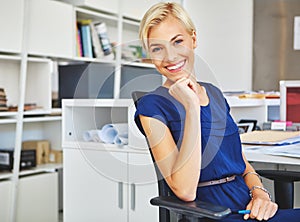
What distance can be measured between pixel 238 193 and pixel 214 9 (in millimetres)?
3434

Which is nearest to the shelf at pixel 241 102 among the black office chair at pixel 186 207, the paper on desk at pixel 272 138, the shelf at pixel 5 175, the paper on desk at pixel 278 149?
Answer: the paper on desk at pixel 272 138

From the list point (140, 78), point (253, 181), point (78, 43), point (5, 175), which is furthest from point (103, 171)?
point (78, 43)

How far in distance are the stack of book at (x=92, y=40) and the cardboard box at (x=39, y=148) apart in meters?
0.68

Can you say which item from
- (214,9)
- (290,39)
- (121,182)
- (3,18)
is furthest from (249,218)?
(214,9)

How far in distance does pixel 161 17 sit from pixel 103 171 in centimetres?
84

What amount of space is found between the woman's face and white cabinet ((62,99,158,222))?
52cm

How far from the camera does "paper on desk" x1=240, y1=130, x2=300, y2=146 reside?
1.72m

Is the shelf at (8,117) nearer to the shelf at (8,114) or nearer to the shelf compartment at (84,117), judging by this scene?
the shelf at (8,114)

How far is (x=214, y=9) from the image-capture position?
179 inches

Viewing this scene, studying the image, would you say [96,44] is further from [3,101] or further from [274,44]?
[274,44]

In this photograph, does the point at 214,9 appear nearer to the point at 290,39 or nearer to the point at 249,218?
the point at 290,39

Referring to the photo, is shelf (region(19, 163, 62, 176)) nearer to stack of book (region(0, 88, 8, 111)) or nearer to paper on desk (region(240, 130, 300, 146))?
stack of book (region(0, 88, 8, 111))

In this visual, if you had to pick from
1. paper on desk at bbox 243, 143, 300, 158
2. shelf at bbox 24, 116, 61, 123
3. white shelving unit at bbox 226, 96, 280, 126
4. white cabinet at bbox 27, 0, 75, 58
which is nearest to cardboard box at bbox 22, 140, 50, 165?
shelf at bbox 24, 116, 61, 123

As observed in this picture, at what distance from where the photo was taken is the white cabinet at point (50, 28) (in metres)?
2.98
